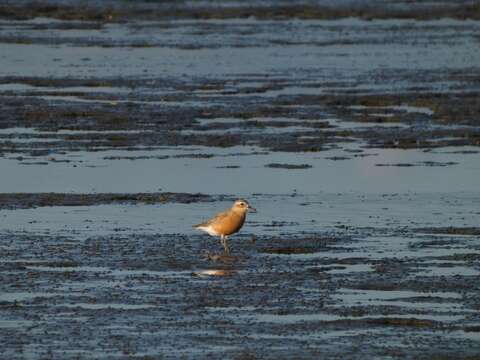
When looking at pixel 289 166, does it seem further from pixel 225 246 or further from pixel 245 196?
pixel 225 246

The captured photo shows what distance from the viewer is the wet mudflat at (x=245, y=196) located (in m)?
12.4

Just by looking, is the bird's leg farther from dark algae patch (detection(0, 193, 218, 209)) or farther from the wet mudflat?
dark algae patch (detection(0, 193, 218, 209))

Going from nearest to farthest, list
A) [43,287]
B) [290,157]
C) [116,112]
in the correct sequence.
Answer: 1. [43,287]
2. [290,157]
3. [116,112]

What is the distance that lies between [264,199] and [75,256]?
4.54 metres

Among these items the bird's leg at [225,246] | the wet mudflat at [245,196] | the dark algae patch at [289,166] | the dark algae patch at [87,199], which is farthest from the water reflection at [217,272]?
the dark algae patch at [289,166]

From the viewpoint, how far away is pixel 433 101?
30141 mm

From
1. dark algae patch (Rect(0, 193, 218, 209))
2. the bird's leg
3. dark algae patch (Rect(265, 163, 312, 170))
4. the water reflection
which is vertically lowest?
dark algae patch (Rect(265, 163, 312, 170))

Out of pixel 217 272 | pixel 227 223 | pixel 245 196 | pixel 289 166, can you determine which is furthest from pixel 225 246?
pixel 289 166

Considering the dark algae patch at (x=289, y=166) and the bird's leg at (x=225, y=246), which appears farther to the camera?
the dark algae patch at (x=289, y=166)

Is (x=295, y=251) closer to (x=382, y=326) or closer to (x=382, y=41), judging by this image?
(x=382, y=326)

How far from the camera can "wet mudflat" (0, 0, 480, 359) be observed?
40.8 ft

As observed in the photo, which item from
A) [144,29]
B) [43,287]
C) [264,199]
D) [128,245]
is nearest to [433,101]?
[264,199]

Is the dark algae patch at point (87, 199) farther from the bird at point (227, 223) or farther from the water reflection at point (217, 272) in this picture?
the water reflection at point (217, 272)

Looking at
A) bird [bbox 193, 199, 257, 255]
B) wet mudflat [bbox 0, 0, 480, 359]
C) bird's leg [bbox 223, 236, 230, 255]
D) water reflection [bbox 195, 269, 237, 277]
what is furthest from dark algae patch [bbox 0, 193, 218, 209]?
water reflection [bbox 195, 269, 237, 277]
